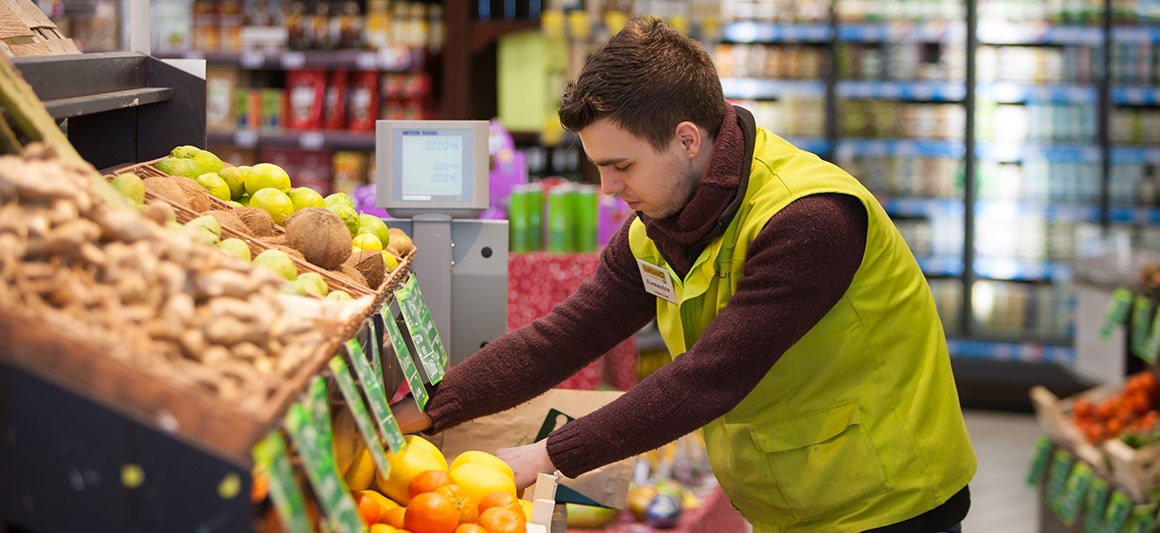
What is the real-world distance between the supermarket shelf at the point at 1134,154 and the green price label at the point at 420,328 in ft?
18.9

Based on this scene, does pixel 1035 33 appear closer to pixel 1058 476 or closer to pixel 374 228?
pixel 1058 476

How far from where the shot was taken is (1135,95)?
664 cm

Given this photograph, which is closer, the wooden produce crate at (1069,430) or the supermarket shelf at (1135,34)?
the wooden produce crate at (1069,430)

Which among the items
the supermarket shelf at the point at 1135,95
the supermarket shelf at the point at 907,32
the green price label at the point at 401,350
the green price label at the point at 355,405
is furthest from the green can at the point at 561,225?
the supermarket shelf at the point at 1135,95

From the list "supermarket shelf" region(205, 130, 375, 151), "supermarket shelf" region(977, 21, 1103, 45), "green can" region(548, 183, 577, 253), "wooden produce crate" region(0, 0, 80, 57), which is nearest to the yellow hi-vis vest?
"wooden produce crate" region(0, 0, 80, 57)

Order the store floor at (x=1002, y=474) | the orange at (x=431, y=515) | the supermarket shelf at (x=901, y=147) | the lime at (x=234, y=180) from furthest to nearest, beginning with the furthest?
the supermarket shelf at (x=901, y=147) < the store floor at (x=1002, y=474) < the lime at (x=234, y=180) < the orange at (x=431, y=515)

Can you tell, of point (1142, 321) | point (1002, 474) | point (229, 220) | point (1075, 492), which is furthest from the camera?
point (1002, 474)

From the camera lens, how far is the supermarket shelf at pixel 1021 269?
6836 mm

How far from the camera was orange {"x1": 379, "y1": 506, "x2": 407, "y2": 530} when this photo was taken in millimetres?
1696

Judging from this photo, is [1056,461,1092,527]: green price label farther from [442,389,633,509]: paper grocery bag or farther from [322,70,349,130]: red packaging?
[322,70,349,130]: red packaging

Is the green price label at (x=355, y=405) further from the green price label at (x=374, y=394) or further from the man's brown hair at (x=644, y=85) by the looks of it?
the man's brown hair at (x=644, y=85)

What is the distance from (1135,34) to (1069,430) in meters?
3.33

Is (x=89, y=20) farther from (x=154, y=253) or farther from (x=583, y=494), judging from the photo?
(x=154, y=253)

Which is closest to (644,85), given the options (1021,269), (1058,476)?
(1058,476)
